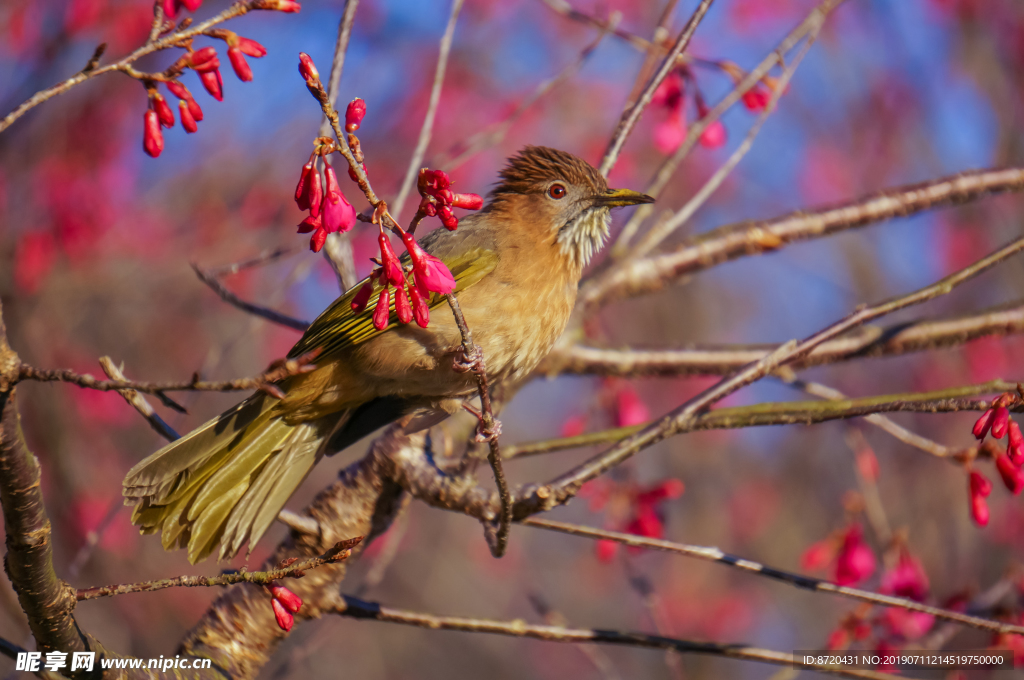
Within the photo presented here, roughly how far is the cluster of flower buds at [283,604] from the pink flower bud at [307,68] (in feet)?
3.74

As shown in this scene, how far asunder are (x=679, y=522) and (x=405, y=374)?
5.65 metres

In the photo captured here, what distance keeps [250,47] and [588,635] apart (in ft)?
6.28

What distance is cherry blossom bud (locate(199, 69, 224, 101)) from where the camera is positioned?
168cm

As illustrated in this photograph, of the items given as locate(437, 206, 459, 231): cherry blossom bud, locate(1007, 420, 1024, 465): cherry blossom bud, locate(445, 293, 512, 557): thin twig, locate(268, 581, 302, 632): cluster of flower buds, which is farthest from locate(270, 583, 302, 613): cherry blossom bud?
locate(1007, 420, 1024, 465): cherry blossom bud

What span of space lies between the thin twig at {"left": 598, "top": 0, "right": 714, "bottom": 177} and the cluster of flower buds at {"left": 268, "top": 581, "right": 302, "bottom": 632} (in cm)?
220

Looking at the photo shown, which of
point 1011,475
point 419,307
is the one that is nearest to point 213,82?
point 419,307

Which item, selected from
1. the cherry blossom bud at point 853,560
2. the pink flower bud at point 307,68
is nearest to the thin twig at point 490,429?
the pink flower bud at point 307,68

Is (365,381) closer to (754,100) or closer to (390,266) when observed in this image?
(390,266)

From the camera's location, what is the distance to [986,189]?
137 inches

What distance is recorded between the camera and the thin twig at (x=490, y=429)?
6.21 feet

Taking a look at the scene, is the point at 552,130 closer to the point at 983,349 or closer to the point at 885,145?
the point at 885,145

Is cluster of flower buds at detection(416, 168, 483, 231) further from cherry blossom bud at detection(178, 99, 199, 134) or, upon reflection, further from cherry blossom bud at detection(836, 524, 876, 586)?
cherry blossom bud at detection(836, 524, 876, 586)

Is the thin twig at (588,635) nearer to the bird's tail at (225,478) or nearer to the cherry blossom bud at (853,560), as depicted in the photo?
the bird's tail at (225,478)

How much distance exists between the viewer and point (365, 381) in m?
3.00
